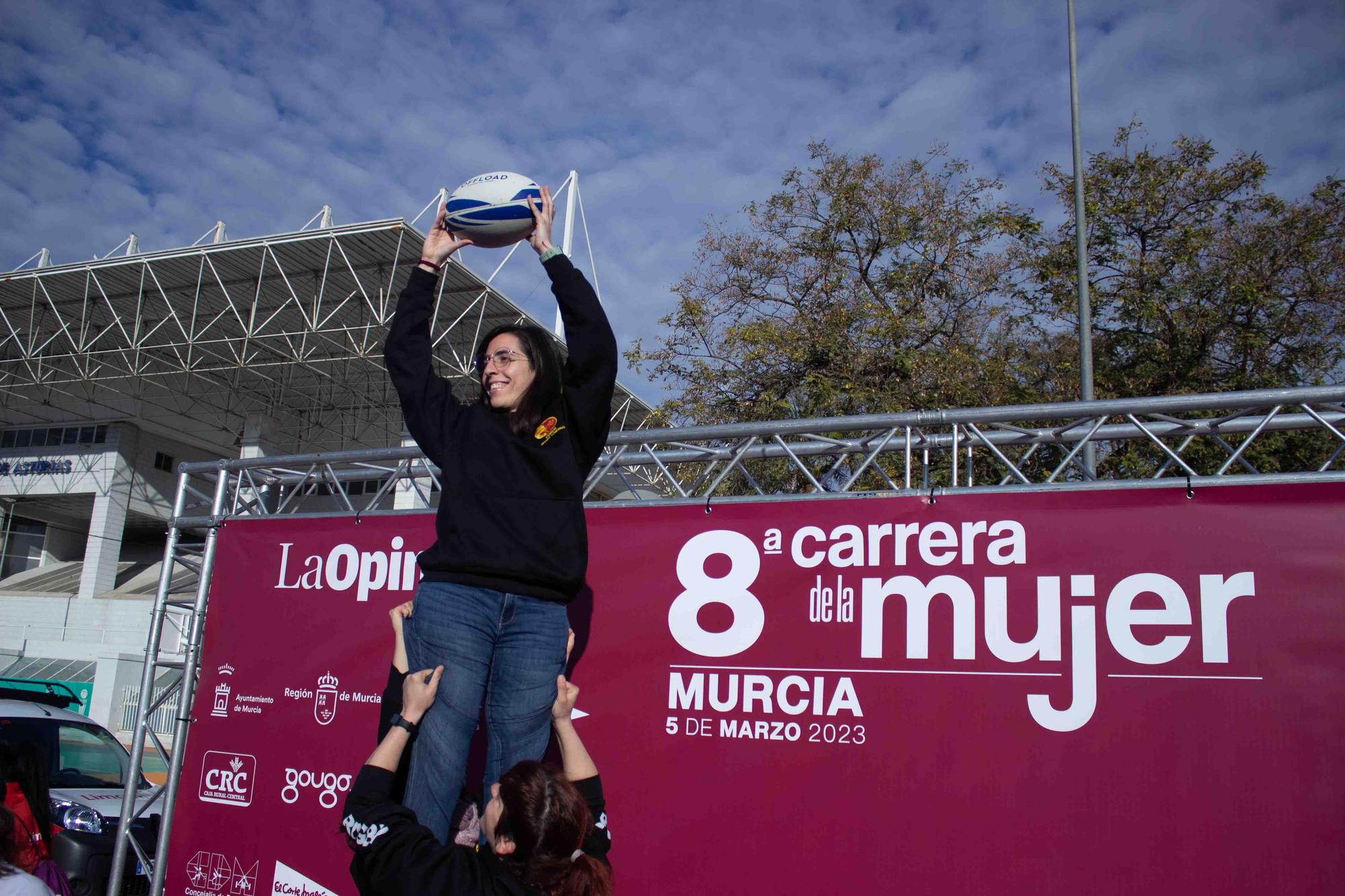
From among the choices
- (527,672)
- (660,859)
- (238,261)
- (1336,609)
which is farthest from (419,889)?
(238,261)

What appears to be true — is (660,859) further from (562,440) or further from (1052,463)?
(1052,463)

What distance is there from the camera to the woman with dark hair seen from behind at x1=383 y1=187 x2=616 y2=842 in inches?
101

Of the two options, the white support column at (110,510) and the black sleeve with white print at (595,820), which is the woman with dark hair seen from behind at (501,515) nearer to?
the black sleeve with white print at (595,820)

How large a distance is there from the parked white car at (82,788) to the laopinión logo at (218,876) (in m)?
0.64

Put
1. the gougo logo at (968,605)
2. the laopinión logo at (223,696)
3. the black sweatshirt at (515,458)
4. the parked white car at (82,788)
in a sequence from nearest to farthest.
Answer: the black sweatshirt at (515,458), the gougo logo at (968,605), the laopinión logo at (223,696), the parked white car at (82,788)

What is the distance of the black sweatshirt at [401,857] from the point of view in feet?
6.43

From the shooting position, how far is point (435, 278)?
3016mm

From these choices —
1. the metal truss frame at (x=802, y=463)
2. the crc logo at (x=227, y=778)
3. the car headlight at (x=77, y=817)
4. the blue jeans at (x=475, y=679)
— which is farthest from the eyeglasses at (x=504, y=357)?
the car headlight at (x=77, y=817)

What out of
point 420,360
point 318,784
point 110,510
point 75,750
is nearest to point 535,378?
point 420,360

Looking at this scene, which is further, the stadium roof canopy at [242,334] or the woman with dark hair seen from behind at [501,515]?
the stadium roof canopy at [242,334]

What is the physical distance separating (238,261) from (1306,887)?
2034cm

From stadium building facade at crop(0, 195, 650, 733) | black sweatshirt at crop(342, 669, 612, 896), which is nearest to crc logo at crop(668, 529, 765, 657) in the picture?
black sweatshirt at crop(342, 669, 612, 896)

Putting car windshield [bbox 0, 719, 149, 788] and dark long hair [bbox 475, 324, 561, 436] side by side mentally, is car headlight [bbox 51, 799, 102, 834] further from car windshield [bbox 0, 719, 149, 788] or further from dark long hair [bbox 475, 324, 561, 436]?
dark long hair [bbox 475, 324, 561, 436]

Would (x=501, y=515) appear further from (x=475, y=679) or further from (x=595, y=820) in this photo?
(x=595, y=820)
